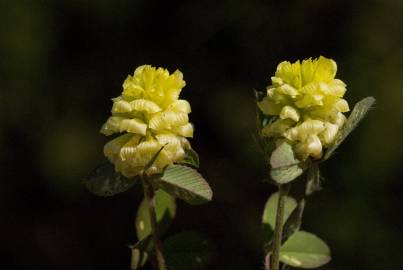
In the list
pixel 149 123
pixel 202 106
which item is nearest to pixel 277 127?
pixel 149 123

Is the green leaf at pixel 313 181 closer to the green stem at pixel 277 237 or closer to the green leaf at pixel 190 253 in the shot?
the green stem at pixel 277 237

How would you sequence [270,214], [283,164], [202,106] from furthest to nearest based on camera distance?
[202,106]
[270,214]
[283,164]

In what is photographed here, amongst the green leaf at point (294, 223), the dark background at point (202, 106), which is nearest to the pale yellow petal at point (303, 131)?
the green leaf at point (294, 223)

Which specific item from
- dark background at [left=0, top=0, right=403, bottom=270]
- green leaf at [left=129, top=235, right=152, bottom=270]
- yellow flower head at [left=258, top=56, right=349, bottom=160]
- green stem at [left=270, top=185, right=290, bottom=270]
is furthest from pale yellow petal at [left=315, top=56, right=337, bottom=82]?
dark background at [left=0, top=0, right=403, bottom=270]

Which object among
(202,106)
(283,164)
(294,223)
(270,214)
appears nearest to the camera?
(283,164)

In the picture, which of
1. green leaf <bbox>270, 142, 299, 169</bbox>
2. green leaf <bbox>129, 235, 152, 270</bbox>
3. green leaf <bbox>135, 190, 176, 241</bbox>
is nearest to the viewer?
green leaf <bbox>270, 142, 299, 169</bbox>

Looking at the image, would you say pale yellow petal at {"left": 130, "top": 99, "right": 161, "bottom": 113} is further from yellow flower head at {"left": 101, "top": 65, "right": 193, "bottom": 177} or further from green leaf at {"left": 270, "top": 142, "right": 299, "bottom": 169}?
green leaf at {"left": 270, "top": 142, "right": 299, "bottom": 169}

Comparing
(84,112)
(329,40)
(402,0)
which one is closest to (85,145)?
(84,112)

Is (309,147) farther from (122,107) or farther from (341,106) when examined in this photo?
(122,107)
